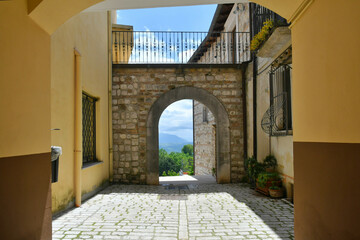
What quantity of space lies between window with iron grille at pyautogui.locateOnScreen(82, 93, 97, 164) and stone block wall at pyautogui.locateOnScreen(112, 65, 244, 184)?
3.50 ft

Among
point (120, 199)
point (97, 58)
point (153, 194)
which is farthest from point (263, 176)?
point (97, 58)

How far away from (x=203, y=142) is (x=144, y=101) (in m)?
6.82

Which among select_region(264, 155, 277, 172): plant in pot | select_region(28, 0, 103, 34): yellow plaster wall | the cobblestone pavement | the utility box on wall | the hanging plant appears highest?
the hanging plant

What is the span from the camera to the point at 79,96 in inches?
218

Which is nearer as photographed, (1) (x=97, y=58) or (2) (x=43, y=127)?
(2) (x=43, y=127)

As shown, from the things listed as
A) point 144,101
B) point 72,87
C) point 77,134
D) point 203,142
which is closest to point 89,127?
point 77,134

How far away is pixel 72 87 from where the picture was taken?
5398 mm

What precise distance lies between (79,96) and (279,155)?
14.3 feet

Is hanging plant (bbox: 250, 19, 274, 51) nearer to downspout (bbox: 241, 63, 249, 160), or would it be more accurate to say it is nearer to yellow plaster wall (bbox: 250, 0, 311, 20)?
downspout (bbox: 241, 63, 249, 160)

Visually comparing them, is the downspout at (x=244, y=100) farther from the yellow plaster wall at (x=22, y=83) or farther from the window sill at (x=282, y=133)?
the yellow plaster wall at (x=22, y=83)

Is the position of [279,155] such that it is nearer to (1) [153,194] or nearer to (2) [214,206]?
(2) [214,206]

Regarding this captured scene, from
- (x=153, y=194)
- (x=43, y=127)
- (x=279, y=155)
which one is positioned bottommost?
(x=153, y=194)

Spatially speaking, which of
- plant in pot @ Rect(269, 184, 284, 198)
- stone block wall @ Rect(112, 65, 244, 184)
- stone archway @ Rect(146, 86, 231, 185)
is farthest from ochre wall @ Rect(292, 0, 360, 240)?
stone block wall @ Rect(112, 65, 244, 184)

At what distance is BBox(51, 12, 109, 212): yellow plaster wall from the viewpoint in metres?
4.62
